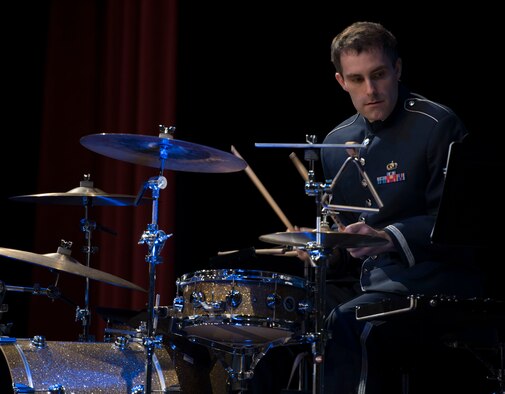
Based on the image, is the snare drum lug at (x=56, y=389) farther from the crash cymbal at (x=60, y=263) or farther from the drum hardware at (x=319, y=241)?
the drum hardware at (x=319, y=241)

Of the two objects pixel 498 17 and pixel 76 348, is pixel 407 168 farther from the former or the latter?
pixel 76 348

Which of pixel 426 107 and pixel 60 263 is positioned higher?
pixel 426 107

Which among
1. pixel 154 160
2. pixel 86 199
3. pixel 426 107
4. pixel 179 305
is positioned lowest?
pixel 179 305

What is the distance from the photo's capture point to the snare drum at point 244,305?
3.03 meters

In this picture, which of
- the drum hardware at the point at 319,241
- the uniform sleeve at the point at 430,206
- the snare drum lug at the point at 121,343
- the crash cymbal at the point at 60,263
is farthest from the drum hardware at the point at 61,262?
the uniform sleeve at the point at 430,206

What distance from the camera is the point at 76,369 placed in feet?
10.7

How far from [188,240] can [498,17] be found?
1.91 metres

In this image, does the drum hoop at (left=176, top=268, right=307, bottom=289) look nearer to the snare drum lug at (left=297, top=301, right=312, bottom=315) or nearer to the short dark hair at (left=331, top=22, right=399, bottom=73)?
the snare drum lug at (left=297, top=301, right=312, bottom=315)

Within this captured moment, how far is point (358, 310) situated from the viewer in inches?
103

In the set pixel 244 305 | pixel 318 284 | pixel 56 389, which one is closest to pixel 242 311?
pixel 244 305

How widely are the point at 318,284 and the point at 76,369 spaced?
3.21ft

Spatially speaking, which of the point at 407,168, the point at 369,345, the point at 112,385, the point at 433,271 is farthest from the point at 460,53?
the point at 112,385

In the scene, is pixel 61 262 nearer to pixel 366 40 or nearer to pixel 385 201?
pixel 385 201

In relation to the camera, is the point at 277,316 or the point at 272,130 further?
the point at 272,130
